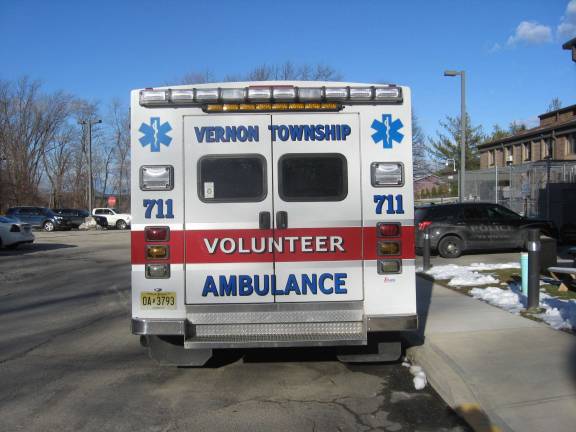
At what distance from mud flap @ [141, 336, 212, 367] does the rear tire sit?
10928 mm

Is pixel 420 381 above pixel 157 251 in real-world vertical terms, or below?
below

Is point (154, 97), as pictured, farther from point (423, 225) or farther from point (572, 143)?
point (572, 143)

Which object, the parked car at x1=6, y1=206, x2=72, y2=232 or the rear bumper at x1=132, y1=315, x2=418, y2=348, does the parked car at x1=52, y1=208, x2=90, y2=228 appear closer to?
the parked car at x1=6, y1=206, x2=72, y2=232

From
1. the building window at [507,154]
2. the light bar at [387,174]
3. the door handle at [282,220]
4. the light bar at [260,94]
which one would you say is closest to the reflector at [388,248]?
A: the light bar at [387,174]

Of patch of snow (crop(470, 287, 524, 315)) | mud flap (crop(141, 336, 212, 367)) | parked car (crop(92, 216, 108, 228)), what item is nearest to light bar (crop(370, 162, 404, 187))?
mud flap (crop(141, 336, 212, 367))

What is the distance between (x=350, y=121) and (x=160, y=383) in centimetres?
305

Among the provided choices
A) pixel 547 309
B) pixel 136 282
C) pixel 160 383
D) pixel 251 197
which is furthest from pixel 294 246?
pixel 547 309

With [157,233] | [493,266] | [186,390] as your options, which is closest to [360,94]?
[157,233]

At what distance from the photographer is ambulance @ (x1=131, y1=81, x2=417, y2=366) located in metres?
4.98

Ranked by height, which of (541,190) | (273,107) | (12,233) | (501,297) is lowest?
(501,297)

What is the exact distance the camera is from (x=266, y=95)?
497 centimetres

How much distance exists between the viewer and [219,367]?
5.83m

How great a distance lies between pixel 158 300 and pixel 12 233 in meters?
16.3

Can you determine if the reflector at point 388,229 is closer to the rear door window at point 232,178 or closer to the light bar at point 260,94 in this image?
the rear door window at point 232,178
